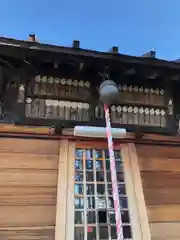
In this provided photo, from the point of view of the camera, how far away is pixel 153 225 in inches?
135

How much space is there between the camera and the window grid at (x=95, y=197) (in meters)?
3.36

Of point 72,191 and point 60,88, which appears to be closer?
point 72,191

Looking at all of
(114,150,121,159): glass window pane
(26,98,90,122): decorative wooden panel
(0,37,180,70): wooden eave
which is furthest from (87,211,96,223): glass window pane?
(0,37,180,70): wooden eave

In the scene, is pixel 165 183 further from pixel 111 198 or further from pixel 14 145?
pixel 14 145

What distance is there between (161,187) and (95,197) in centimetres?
106

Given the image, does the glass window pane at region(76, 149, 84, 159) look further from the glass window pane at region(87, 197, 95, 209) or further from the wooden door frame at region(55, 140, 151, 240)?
the glass window pane at region(87, 197, 95, 209)

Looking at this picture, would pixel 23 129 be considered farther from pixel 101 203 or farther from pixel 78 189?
pixel 101 203

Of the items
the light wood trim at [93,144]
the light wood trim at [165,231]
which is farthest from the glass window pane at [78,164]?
the light wood trim at [165,231]

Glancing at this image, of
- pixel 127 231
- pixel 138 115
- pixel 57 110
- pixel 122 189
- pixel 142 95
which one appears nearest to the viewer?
pixel 127 231

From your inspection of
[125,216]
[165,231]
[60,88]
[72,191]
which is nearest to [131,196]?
[125,216]

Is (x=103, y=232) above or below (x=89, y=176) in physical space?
below

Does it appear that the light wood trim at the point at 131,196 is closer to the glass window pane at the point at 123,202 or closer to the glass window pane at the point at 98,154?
the glass window pane at the point at 123,202

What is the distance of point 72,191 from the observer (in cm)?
352

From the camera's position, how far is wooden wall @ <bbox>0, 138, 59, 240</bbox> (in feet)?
10.3
